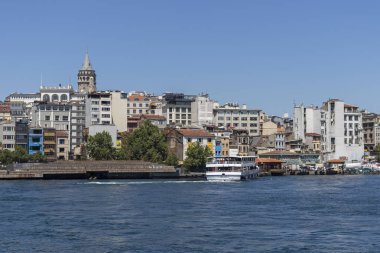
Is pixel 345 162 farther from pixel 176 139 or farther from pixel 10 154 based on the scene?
pixel 10 154

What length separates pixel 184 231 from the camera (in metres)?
42.1

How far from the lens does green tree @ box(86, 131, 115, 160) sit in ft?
392

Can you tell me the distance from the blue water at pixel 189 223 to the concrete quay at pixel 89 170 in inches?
1591

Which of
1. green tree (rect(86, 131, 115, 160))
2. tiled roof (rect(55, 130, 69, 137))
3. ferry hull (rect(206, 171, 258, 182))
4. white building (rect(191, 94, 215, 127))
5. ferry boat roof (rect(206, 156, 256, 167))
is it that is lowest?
ferry hull (rect(206, 171, 258, 182))

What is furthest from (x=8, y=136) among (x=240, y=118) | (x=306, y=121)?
(x=306, y=121)

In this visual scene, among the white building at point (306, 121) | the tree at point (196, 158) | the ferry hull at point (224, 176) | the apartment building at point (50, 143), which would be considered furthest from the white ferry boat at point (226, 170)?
the white building at point (306, 121)

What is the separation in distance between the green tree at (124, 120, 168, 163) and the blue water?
4993 cm

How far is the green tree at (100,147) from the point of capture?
119438mm

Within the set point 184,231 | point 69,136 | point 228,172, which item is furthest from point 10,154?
point 184,231

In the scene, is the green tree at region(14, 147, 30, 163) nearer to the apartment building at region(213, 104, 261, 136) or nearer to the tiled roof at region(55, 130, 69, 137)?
the tiled roof at region(55, 130, 69, 137)

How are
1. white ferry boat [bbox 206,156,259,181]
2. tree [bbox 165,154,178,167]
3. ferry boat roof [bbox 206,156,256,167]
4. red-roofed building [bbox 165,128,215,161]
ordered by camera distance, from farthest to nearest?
red-roofed building [bbox 165,128,215,161]
tree [bbox 165,154,178,167]
ferry boat roof [bbox 206,156,256,167]
white ferry boat [bbox 206,156,259,181]

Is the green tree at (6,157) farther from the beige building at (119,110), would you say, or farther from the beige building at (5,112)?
the beige building at (5,112)

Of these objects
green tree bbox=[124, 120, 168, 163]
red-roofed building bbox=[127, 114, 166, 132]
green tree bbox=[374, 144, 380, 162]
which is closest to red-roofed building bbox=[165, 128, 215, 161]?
green tree bbox=[124, 120, 168, 163]

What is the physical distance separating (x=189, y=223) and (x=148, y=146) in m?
74.6
